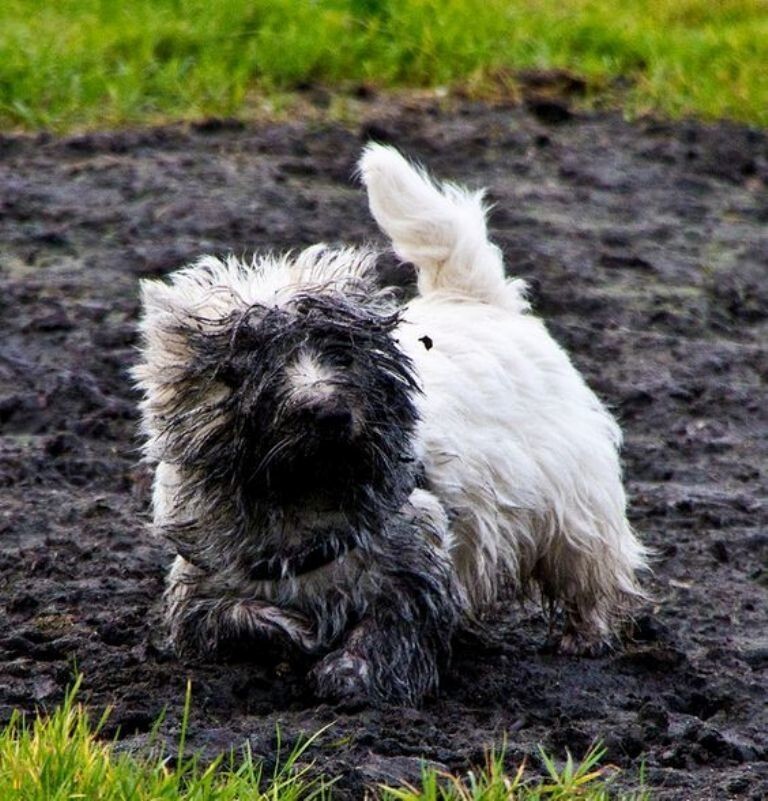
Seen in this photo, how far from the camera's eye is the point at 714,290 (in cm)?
805

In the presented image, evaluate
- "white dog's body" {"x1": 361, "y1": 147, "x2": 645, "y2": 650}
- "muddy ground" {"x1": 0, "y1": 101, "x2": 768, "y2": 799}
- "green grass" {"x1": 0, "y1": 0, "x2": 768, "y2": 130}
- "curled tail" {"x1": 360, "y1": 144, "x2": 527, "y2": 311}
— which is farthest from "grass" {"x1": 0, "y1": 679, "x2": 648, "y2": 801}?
"green grass" {"x1": 0, "y1": 0, "x2": 768, "y2": 130}

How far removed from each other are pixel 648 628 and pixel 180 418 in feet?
5.02

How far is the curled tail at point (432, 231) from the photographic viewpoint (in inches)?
213

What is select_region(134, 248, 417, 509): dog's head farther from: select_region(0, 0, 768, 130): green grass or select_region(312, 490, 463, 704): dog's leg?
select_region(0, 0, 768, 130): green grass

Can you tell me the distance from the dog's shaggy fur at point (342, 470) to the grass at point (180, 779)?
0.63m

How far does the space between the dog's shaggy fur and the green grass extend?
503cm

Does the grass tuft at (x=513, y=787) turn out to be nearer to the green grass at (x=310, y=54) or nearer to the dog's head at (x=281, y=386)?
the dog's head at (x=281, y=386)

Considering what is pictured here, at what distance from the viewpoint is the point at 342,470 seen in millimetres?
4422

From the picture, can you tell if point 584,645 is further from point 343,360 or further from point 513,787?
point 513,787

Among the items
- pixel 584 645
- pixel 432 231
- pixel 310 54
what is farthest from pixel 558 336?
pixel 310 54

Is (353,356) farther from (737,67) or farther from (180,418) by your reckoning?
(737,67)

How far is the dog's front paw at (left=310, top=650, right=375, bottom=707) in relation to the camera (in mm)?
4441

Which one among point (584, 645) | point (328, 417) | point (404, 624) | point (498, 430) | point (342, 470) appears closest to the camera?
point (328, 417)

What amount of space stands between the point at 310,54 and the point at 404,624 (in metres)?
6.37
